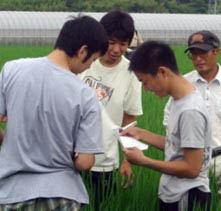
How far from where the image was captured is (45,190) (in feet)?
7.00

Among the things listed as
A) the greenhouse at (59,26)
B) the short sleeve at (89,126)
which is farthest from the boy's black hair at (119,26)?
the greenhouse at (59,26)

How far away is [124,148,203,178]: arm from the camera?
238 centimetres

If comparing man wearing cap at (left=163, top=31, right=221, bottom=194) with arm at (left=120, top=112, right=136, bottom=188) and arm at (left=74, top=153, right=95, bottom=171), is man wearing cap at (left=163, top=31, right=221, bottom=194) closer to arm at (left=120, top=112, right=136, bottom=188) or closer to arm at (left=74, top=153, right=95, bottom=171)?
arm at (left=120, top=112, right=136, bottom=188)

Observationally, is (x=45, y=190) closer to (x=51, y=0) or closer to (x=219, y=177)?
(x=219, y=177)

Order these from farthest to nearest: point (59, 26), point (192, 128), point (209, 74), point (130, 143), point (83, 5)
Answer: point (83, 5), point (59, 26), point (209, 74), point (130, 143), point (192, 128)

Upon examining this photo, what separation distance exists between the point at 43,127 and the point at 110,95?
852 mm

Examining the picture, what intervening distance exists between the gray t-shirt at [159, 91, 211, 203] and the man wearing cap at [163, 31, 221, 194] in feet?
1.86

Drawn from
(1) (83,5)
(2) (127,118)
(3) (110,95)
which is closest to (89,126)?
(3) (110,95)

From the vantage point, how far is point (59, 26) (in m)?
21.2

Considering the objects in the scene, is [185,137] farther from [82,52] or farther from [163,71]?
[82,52]

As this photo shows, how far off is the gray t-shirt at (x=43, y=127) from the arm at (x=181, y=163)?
324 mm

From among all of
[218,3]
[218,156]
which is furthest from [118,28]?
[218,3]

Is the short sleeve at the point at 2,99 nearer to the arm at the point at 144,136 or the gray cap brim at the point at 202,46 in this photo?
the arm at the point at 144,136

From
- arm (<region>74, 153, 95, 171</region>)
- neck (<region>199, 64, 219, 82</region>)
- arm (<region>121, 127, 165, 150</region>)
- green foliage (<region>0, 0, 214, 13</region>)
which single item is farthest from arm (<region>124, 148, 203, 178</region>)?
green foliage (<region>0, 0, 214, 13</region>)
